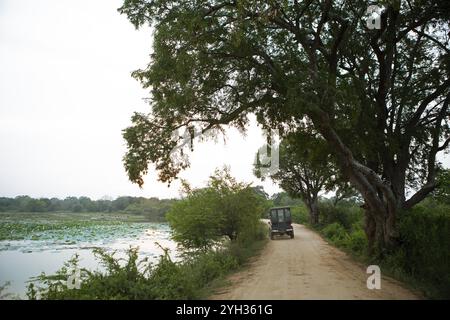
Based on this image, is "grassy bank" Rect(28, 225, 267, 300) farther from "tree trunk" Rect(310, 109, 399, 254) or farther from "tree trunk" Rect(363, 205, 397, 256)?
"tree trunk" Rect(363, 205, 397, 256)

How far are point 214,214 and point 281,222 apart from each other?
1019 centimetres

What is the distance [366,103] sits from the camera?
14.9 metres

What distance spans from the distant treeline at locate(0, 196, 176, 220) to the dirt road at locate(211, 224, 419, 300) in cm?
6549

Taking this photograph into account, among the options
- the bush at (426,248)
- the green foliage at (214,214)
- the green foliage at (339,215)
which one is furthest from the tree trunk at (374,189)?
the green foliage at (339,215)

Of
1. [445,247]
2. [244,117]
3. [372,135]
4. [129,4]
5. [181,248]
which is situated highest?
[129,4]

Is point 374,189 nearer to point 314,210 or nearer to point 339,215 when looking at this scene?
point 339,215

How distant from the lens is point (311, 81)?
12.2 metres

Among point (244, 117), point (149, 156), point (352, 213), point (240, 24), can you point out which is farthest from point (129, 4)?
point (352, 213)

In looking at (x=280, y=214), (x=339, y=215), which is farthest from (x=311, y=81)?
(x=339, y=215)

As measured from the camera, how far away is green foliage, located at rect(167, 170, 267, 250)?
20.5 metres

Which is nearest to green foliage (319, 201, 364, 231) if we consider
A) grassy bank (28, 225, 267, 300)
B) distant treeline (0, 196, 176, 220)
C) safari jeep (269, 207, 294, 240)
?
safari jeep (269, 207, 294, 240)

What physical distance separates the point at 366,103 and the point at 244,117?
5.08 metres

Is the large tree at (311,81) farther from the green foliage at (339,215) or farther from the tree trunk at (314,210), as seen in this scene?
the tree trunk at (314,210)

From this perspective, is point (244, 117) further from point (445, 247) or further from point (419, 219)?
point (445, 247)
